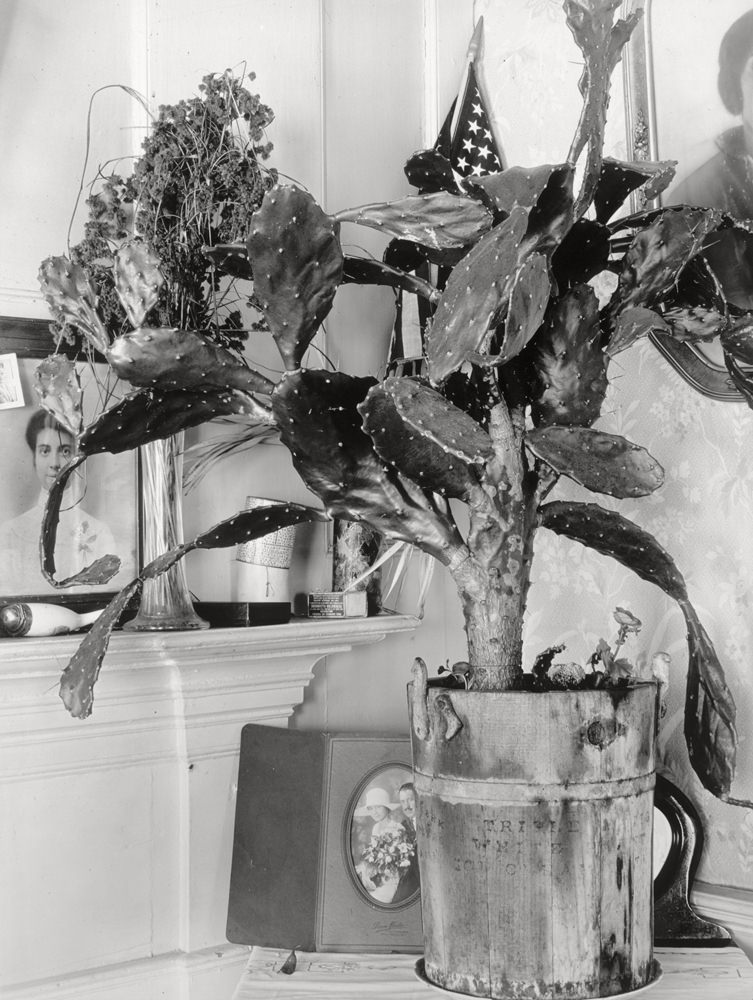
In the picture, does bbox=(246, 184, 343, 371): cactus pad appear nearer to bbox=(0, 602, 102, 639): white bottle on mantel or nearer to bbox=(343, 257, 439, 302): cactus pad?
bbox=(343, 257, 439, 302): cactus pad

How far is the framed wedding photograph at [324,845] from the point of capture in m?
1.42

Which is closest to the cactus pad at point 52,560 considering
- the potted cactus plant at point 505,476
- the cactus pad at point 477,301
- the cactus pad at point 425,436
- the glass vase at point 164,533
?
the potted cactus plant at point 505,476

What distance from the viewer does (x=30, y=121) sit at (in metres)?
1.44

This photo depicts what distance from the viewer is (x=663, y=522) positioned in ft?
4.83

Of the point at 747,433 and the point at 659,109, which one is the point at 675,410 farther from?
the point at 659,109

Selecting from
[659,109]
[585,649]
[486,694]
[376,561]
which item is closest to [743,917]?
[585,649]

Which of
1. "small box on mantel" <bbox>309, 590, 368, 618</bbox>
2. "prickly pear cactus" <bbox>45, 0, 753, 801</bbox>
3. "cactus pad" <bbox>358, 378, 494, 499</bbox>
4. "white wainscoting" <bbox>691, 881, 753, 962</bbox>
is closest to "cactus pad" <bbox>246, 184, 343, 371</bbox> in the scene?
"prickly pear cactus" <bbox>45, 0, 753, 801</bbox>

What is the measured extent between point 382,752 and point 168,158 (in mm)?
876

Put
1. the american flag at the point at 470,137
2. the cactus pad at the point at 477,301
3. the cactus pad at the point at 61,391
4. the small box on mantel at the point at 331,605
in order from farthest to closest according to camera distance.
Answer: the american flag at the point at 470,137, the small box on mantel at the point at 331,605, the cactus pad at the point at 61,391, the cactus pad at the point at 477,301

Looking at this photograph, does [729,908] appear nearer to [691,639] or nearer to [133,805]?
[691,639]

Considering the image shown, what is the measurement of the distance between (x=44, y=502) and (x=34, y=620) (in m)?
0.18

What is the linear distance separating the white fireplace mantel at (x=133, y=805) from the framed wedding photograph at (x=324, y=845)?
0.21ft

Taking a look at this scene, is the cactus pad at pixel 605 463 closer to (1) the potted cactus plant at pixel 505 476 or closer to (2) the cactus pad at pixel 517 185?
(1) the potted cactus plant at pixel 505 476

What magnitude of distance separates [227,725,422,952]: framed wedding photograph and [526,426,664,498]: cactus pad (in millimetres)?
613
